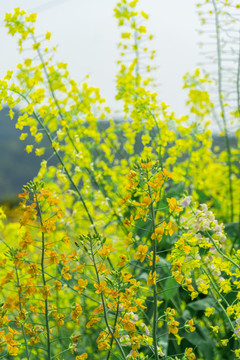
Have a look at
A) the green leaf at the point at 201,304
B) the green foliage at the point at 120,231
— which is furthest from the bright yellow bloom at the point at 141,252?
the green leaf at the point at 201,304

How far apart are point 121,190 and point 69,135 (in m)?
0.44

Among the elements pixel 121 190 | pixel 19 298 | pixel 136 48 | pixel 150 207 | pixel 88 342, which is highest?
pixel 136 48

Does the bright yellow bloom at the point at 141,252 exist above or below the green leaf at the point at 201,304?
above

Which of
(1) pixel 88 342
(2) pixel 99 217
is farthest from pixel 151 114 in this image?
(1) pixel 88 342

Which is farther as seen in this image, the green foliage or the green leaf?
the green leaf

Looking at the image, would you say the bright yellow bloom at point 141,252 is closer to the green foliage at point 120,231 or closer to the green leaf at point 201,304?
the green foliage at point 120,231

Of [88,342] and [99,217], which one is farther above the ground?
[99,217]

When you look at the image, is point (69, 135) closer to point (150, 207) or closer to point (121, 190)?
point (121, 190)

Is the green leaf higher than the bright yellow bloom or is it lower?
lower

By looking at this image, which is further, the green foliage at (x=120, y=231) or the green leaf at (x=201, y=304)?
the green leaf at (x=201, y=304)

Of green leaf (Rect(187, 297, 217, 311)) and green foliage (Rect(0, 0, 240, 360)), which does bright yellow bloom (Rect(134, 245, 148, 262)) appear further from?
green leaf (Rect(187, 297, 217, 311))

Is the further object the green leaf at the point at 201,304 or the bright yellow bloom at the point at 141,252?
the green leaf at the point at 201,304

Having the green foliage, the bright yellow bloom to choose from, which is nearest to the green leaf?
the green foliage

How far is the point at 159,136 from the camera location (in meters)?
2.52
